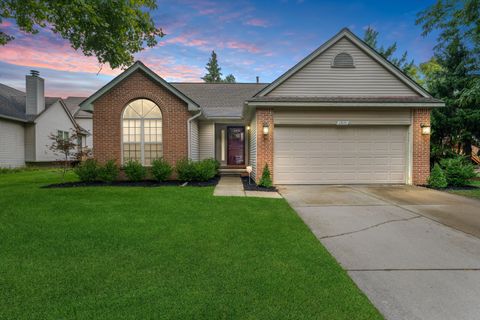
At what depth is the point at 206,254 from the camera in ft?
12.5

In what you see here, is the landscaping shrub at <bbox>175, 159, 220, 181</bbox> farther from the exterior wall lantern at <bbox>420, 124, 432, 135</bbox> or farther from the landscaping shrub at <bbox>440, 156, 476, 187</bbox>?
the landscaping shrub at <bbox>440, 156, 476, 187</bbox>

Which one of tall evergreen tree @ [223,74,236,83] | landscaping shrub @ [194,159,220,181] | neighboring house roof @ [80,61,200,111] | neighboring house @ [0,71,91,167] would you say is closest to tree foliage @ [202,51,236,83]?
tall evergreen tree @ [223,74,236,83]

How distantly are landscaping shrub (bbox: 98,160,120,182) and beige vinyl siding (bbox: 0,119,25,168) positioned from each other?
37.4 feet

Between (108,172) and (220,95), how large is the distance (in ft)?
31.0

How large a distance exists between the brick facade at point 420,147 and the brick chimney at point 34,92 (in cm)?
2373

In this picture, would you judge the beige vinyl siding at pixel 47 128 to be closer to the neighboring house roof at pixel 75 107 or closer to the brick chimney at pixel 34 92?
the brick chimney at pixel 34 92

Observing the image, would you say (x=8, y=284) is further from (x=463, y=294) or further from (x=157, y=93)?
(x=157, y=93)

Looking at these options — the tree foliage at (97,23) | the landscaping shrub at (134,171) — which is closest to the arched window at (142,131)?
the landscaping shrub at (134,171)

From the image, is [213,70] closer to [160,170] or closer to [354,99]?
[160,170]

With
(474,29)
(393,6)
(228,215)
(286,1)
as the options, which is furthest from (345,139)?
(393,6)

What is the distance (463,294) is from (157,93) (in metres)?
11.1

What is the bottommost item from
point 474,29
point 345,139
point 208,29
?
point 345,139

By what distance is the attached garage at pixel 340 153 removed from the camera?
10.4 m

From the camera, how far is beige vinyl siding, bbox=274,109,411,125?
1024 centimetres
